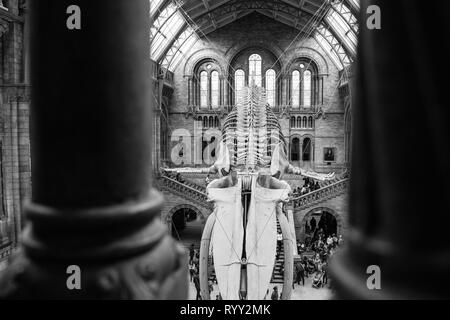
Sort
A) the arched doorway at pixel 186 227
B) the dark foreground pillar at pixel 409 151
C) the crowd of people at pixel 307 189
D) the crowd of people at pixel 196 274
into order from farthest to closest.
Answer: the crowd of people at pixel 307 189, the arched doorway at pixel 186 227, the crowd of people at pixel 196 274, the dark foreground pillar at pixel 409 151

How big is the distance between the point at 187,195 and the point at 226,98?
8243 mm

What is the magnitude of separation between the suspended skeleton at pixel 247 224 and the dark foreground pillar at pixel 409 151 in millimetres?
6896

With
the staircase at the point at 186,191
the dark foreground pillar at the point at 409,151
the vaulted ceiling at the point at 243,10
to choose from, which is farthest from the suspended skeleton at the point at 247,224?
the vaulted ceiling at the point at 243,10

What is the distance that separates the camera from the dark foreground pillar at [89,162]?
45.3 inches

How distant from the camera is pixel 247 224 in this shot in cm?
860

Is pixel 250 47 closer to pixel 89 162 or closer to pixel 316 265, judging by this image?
pixel 316 265

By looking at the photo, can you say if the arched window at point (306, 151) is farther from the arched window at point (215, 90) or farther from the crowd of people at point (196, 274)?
the crowd of people at point (196, 274)

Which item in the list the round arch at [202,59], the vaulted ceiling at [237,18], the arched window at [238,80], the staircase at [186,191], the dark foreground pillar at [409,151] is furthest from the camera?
the arched window at [238,80]

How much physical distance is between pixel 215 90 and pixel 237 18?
4508 mm

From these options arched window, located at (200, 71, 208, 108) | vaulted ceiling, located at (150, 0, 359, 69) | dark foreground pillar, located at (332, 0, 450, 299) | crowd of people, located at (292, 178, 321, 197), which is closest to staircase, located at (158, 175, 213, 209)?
crowd of people, located at (292, 178, 321, 197)

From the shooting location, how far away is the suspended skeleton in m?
8.00

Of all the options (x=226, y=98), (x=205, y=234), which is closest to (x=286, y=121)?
(x=226, y=98)

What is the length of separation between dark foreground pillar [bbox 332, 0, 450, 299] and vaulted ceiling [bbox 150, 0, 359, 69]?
1822cm

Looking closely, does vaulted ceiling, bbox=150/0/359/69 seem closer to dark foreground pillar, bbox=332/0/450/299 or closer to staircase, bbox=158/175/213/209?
staircase, bbox=158/175/213/209
